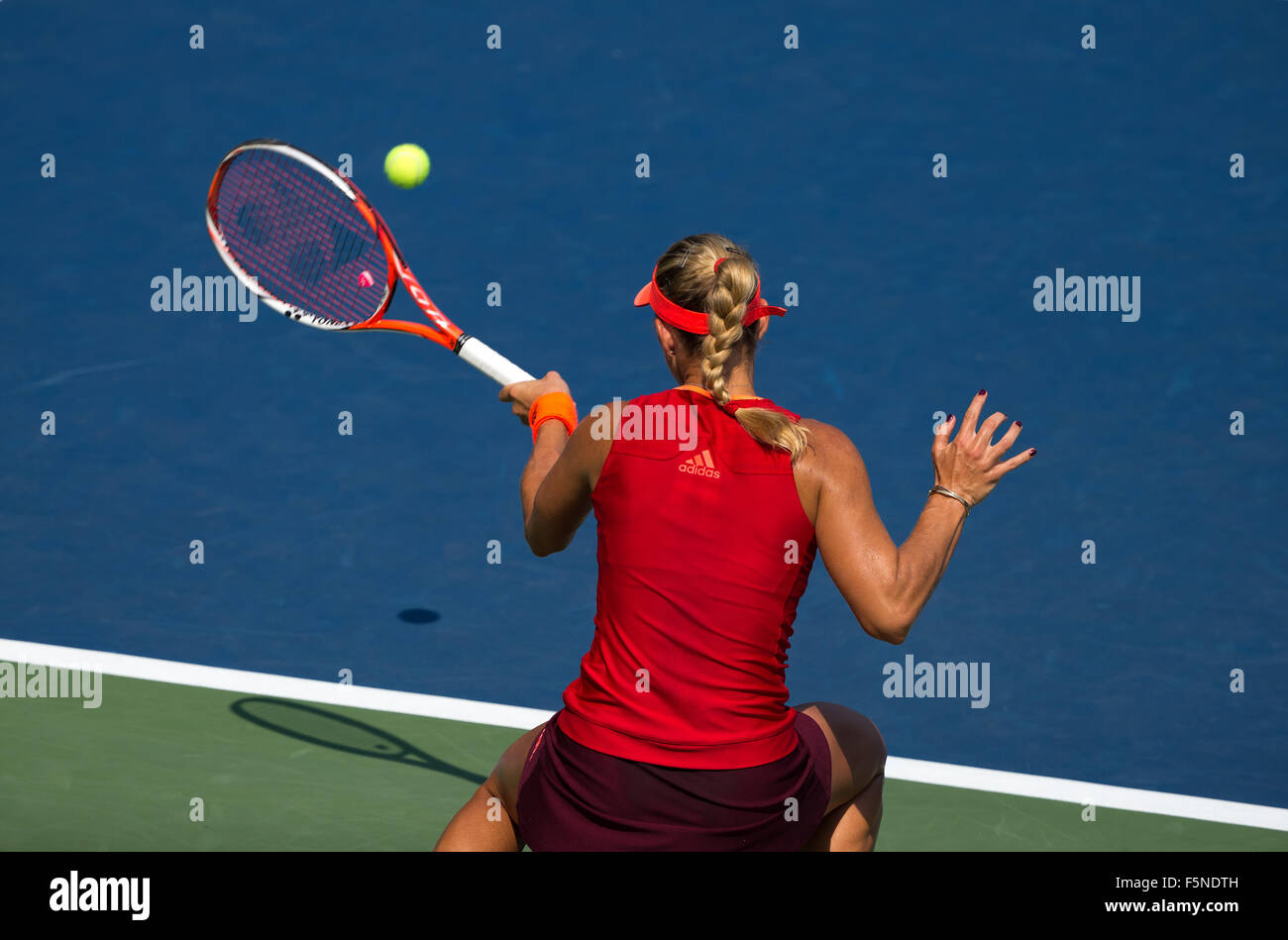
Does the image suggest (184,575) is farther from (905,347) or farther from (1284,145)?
(1284,145)

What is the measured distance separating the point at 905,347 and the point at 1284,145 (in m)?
1.90

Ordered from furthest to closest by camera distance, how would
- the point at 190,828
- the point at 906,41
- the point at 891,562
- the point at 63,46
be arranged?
the point at 63,46, the point at 906,41, the point at 190,828, the point at 891,562

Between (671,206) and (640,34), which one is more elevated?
(640,34)

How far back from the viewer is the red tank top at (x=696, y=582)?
2.58 meters

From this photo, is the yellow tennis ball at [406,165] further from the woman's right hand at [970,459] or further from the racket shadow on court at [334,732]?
the woman's right hand at [970,459]

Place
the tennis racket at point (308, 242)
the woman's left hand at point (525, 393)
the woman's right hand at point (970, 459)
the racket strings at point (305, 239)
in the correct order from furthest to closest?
the racket strings at point (305, 239)
the tennis racket at point (308, 242)
the woman's left hand at point (525, 393)
the woman's right hand at point (970, 459)

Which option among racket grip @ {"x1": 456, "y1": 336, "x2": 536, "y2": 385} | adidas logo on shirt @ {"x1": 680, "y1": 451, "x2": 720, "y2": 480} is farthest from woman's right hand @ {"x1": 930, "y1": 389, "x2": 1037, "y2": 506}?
racket grip @ {"x1": 456, "y1": 336, "x2": 536, "y2": 385}

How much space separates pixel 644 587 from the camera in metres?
2.62

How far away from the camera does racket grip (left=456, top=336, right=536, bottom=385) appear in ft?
12.4

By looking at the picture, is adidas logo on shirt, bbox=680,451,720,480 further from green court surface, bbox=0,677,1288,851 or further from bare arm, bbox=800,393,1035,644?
green court surface, bbox=0,677,1288,851

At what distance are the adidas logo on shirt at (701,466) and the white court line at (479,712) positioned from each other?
9.56 ft

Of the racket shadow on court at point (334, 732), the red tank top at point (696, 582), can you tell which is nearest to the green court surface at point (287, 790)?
the racket shadow on court at point (334, 732)

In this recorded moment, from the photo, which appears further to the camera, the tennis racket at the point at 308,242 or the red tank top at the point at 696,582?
the tennis racket at the point at 308,242

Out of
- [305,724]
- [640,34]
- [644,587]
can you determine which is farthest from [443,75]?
[644,587]
